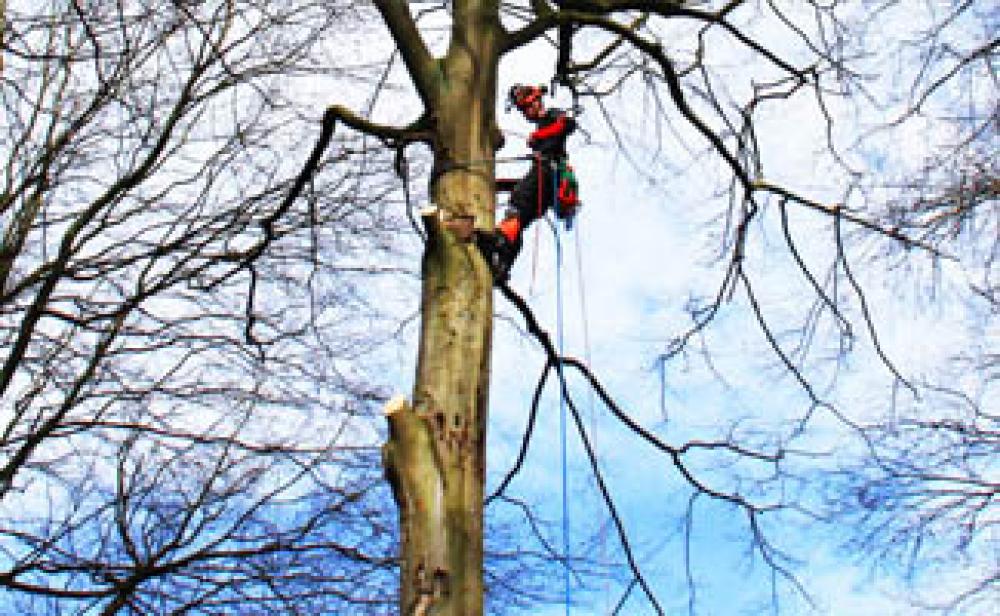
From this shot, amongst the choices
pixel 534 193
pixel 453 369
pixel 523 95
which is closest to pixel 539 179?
pixel 534 193

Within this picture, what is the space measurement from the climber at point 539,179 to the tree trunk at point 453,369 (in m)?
0.26

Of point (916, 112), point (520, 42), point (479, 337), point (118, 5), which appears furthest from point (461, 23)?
point (916, 112)

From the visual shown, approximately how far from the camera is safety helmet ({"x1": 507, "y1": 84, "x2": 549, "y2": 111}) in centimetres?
477

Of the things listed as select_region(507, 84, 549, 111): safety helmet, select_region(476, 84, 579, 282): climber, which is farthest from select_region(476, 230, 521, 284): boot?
select_region(507, 84, 549, 111): safety helmet

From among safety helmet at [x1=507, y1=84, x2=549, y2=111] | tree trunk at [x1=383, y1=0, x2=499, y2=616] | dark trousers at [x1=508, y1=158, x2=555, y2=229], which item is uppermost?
safety helmet at [x1=507, y1=84, x2=549, y2=111]

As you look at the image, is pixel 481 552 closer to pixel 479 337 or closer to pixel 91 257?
pixel 479 337

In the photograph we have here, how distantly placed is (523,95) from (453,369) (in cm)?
178

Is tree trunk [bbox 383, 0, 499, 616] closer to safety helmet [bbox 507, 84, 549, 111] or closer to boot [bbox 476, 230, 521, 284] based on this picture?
boot [bbox 476, 230, 521, 284]

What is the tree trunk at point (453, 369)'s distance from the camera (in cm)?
312

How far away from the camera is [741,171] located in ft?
16.2

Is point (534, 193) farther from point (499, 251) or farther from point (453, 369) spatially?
point (453, 369)

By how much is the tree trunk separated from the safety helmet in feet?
1.46

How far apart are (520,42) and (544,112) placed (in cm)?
37

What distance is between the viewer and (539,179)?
Result: 14.7 ft
